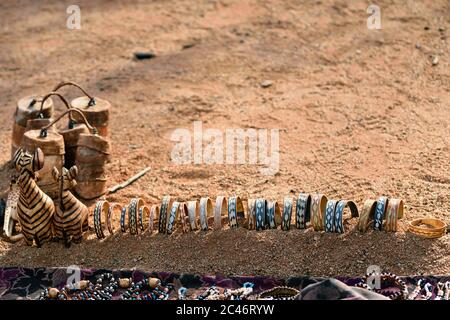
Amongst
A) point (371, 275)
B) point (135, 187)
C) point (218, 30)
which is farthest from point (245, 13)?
point (371, 275)

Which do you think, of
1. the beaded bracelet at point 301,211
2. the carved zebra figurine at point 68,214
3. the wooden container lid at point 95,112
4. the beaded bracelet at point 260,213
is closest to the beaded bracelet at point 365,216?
the beaded bracelet at point 301,211

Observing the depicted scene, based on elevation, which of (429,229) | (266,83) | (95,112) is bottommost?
(429,229)

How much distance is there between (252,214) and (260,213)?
2.2 inches

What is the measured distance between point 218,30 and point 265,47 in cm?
72

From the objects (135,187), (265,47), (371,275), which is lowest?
(371,275)

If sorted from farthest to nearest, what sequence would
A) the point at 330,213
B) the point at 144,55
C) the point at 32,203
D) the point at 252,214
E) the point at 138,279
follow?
the point at 144,55 → the point at 252,214 → the point at 330,213 → the point at 32,203 → the point at 138,279

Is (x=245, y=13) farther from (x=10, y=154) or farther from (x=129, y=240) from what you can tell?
(x=129, y=240)

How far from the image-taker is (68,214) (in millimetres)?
5676

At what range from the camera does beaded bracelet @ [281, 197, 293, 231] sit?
18.8 feet

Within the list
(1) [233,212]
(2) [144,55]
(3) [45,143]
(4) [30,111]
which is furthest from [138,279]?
(2) [144,55]

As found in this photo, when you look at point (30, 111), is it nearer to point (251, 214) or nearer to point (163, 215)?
point (163, 215)

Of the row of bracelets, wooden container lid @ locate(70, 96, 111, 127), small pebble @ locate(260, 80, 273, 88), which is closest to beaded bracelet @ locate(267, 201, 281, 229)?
the row of bracelets

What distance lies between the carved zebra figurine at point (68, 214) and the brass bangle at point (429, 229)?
2223 millimetres

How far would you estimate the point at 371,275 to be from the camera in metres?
5.24
